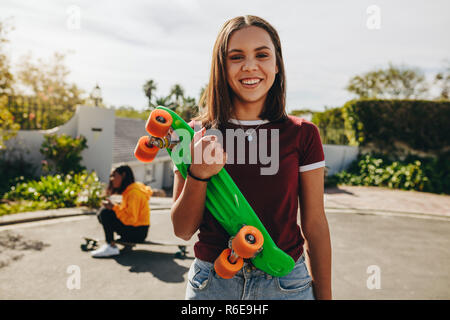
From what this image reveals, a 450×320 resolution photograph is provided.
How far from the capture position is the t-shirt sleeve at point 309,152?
133cm

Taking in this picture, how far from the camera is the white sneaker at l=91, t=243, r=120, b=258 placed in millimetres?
4887

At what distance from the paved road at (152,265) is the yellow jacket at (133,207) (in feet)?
2.01

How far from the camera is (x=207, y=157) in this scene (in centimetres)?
113

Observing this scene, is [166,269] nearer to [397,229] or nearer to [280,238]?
[280,238]

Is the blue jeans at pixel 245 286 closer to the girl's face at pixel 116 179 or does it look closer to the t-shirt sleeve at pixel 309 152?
the t-shirt sleeve at pixel 309 152

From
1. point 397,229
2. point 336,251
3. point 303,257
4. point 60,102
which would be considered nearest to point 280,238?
point 303,257

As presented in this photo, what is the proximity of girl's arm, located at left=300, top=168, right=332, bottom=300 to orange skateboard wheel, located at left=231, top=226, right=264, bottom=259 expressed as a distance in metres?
0.33

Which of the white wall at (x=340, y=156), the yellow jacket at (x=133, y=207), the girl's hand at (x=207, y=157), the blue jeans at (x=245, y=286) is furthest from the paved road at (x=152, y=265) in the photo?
the white wall at (x=340, y=156)

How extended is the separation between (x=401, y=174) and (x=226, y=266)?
15.5 metres

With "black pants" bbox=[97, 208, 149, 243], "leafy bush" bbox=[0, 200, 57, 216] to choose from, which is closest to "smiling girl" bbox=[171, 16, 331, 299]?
"black pants" bbox=[97, 208, 149, 243]

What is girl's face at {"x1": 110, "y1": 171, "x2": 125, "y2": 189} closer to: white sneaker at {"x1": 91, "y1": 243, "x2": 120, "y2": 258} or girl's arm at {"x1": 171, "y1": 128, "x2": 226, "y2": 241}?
white sneaker at {"x1": 91, "y1": 243, "x2": 120, "y2": 258}

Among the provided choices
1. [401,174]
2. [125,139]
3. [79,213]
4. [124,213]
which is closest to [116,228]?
[124,213]

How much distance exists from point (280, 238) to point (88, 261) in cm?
434

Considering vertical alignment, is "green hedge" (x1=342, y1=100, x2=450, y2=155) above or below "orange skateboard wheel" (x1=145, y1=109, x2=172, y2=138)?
above
